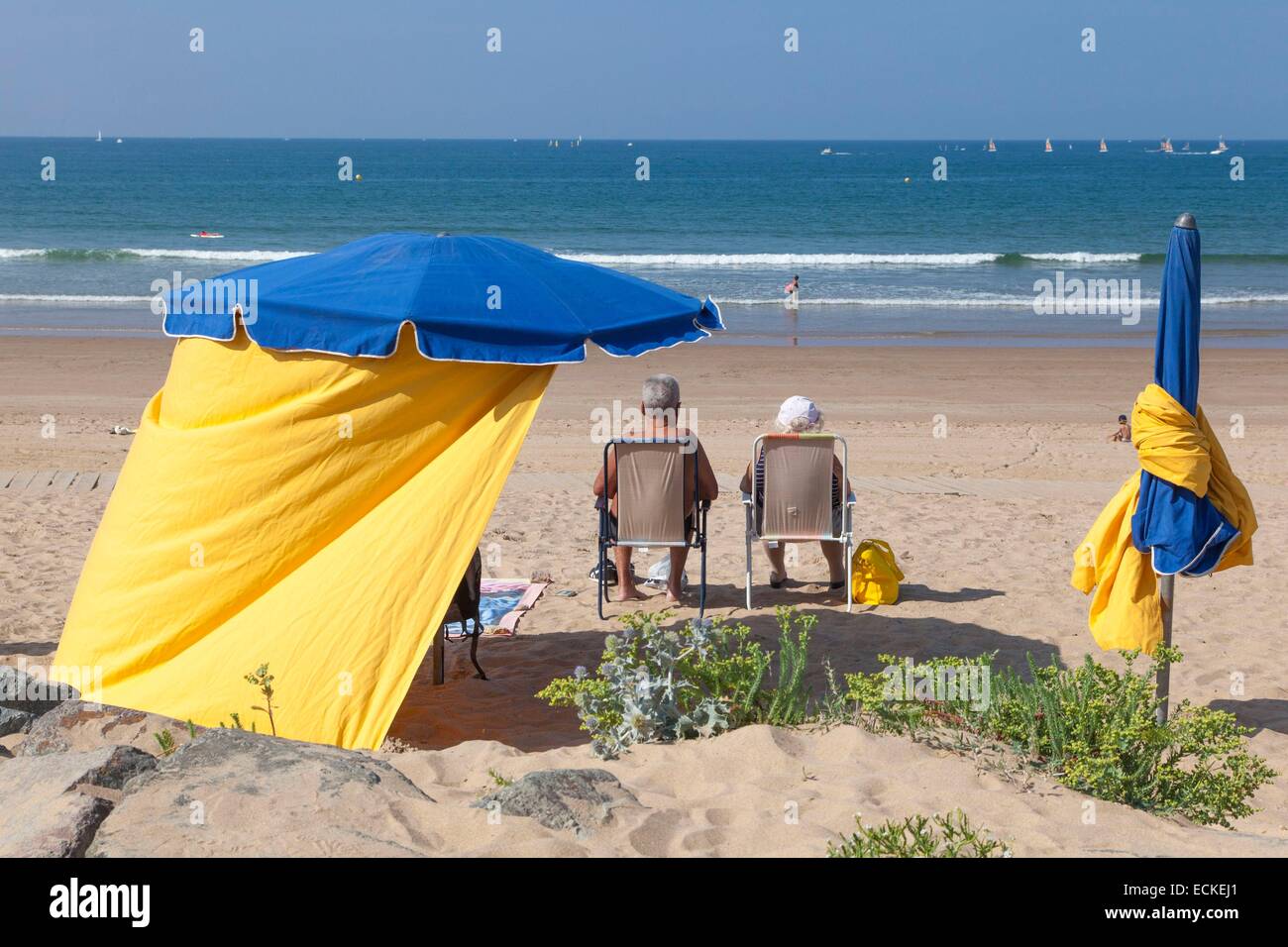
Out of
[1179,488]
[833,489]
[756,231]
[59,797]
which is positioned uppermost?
[756,231]

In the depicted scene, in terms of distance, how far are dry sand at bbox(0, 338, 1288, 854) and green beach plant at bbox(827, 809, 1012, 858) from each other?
137mm

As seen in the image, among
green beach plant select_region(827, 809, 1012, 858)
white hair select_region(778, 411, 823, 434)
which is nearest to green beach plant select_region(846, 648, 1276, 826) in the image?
green beach plant select_region(827, 809, 1012, 858)

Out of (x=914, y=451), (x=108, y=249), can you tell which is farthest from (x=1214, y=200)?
(x=914, y=451)

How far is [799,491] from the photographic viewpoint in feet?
22.8

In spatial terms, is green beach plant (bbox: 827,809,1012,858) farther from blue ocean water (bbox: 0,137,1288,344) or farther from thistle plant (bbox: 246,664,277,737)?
blue ocean water (bbox: 0,137,1288,344)

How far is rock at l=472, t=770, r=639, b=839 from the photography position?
3.61 metres

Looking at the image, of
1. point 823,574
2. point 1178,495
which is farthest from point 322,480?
point 823,574

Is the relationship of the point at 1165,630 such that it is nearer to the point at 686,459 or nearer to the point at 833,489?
the point at 833,489

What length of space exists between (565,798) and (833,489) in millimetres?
3764

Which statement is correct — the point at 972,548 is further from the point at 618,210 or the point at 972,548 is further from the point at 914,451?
the point at 618,210

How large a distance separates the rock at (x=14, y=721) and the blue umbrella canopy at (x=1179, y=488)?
447cm

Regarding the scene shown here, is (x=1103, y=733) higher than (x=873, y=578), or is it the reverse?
(x=1103, y=733)

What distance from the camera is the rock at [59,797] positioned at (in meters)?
3.25

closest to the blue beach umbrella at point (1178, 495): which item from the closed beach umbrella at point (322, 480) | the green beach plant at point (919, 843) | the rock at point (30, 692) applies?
the green beach plant at point (919, 843)
